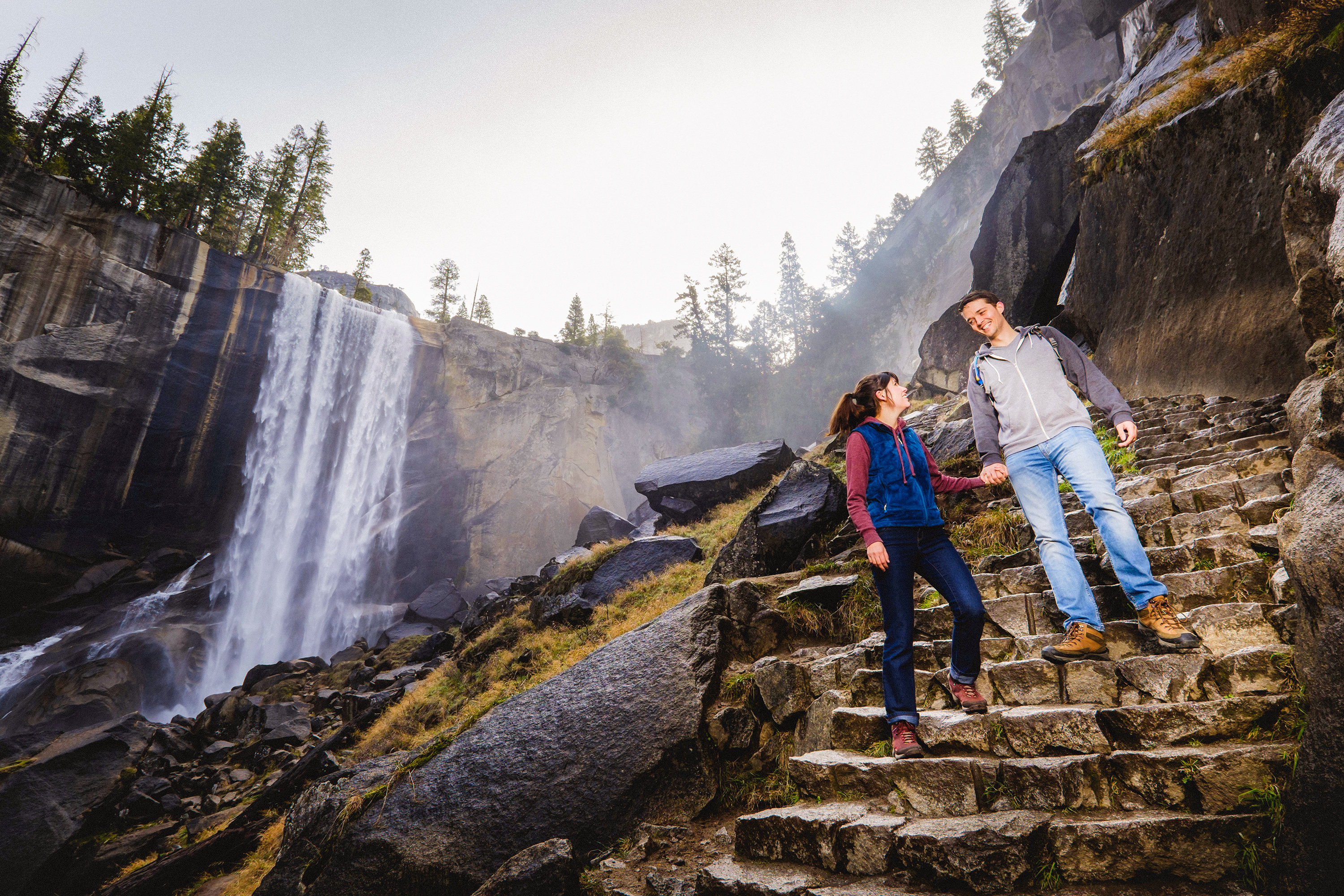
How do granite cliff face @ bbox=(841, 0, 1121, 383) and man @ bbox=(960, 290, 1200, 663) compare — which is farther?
granite cliff face @ bbox=(841, 0, 1121, 383)

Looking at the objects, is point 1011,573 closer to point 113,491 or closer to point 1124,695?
point 1124,695

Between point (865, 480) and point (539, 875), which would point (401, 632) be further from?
point (865, 480)

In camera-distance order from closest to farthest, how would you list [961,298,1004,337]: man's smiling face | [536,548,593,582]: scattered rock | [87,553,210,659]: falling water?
[961,298,1004,337]: man's smiling face
[536,548,593,582]: scattered rock
[87,553,210,659]: falling water

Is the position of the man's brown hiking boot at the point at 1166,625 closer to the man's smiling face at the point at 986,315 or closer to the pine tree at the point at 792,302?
the man's smiling face at the point at 986,315

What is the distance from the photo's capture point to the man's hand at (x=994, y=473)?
3.46 m

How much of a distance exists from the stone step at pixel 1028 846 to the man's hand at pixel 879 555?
123cm

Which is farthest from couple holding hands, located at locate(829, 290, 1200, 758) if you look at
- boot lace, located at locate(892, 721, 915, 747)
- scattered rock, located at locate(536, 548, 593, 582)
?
scattered rock, located at locate(536, 548, 593, 582)

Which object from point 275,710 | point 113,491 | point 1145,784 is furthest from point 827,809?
point 113,491

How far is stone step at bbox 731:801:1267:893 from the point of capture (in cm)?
214

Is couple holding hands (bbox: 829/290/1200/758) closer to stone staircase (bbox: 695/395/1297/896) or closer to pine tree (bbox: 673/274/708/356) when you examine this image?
stone staircase (bbox: 695/395/1297/896)

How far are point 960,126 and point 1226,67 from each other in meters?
43.4

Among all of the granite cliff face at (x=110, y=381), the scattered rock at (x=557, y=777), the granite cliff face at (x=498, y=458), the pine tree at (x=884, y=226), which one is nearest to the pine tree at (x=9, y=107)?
the granite cliff face at (x=110, y=381)

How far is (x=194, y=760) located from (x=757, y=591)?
16796mm

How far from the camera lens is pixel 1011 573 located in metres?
4.66
